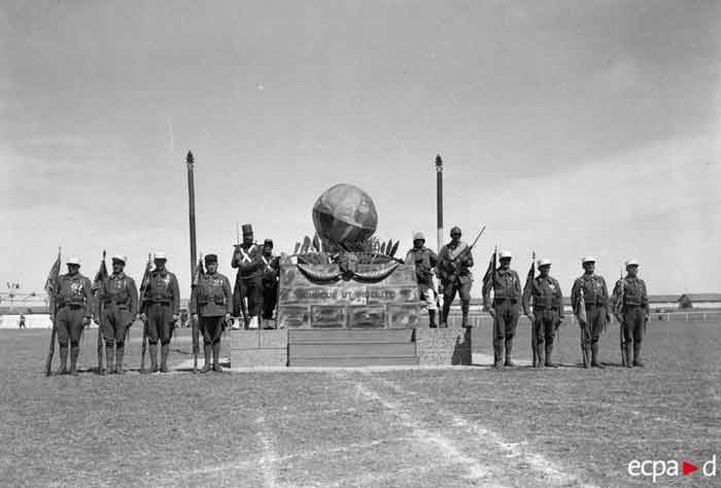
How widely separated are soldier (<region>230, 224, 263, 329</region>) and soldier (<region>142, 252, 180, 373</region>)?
5.10 feet

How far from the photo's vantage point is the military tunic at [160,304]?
43.4 feet

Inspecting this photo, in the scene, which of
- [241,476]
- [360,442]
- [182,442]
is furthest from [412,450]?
[182,442]

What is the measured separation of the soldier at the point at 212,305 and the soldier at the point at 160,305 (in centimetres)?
36

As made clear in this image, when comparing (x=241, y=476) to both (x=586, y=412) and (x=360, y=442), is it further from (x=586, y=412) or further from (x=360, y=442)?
(x=586, y=412)

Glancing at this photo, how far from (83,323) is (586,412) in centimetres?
849

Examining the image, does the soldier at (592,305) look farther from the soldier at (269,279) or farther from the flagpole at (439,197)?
the flagpole at (439,197)

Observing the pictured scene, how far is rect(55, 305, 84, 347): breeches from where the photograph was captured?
1295 centimetres

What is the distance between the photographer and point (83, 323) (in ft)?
42.8

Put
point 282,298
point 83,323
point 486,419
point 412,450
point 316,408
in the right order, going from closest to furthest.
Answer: point 412,450 < point 486,419 < point 316,408 < point 83,323 < point 282,298

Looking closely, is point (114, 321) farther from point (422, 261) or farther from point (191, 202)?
point (191, 202)

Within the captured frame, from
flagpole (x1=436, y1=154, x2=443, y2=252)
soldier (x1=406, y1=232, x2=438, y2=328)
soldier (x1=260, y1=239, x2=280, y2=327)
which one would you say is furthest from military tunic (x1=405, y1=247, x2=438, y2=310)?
flagpole (x1=436, y1=154, x2=443, y2=252)

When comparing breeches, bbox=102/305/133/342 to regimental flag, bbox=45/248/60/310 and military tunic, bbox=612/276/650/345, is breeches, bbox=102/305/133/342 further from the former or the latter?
military tunic, bbox=612/276/650/345

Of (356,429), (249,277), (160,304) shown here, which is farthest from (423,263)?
(356,429)
